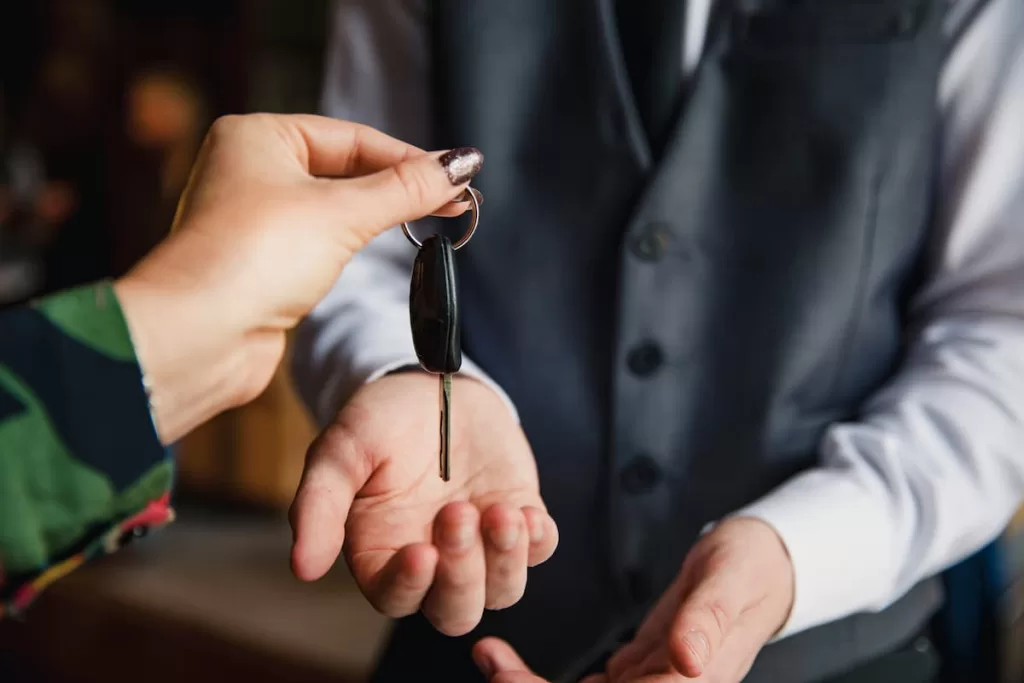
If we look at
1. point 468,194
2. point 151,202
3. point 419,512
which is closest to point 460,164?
point 468,194

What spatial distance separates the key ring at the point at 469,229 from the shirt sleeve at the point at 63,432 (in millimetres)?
92

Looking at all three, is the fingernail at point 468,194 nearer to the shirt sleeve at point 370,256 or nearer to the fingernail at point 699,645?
the shirt sleeve at point 370,256

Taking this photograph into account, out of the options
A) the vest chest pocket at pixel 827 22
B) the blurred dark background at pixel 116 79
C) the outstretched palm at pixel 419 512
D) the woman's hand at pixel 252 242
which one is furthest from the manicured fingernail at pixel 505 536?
the blurred dark background at pixel 116 79

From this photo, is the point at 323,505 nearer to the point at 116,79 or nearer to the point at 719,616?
the point at 719,616

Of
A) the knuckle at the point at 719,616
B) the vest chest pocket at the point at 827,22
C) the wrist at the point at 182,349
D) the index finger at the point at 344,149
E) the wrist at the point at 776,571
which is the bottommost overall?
the wrist at the point at 776,571

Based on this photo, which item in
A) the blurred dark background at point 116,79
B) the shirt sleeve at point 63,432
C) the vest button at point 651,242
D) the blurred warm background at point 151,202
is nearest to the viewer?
the shirt sleeve at point 63,432

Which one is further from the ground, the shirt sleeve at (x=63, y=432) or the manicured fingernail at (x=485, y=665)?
the shirt sleeve at (x=63, y=432)

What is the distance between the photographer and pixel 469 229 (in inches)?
12.5

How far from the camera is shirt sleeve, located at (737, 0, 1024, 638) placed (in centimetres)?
36

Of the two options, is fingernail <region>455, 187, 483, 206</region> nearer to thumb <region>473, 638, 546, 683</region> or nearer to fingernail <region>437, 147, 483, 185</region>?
fingernail <region>437, 147, 483, 185</region>

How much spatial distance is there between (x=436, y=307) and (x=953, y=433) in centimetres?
24

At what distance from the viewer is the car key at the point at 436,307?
277 mm

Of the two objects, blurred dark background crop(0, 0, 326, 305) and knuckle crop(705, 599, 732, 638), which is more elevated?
knuckle crop(705, 599, 732, 638)

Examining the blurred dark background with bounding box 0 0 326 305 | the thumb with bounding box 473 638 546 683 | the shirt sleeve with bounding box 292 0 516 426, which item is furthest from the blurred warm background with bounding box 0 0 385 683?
the thumb with bounding box 473 638 546 683
